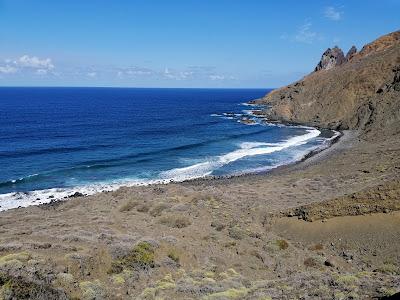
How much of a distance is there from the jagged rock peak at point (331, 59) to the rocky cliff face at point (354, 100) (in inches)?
1635

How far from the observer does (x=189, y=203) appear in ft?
106

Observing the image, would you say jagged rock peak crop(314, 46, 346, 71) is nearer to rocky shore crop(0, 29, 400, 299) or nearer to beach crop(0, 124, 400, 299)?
rocky shore crop(0, 29, 400, 299)

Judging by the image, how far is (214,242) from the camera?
974 inches

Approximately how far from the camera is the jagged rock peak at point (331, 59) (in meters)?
153

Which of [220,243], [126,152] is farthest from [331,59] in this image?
[220,243]

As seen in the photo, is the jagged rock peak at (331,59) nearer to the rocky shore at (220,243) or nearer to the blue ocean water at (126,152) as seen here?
the blue ocean water at (126,152)

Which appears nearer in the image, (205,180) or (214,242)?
(214,242)

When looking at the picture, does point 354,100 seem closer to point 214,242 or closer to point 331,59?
point 331,59

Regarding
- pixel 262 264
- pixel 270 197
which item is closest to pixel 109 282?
pixel 262 264

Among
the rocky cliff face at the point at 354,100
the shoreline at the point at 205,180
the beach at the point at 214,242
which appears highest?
the rocky cliff face at the point at 354,100

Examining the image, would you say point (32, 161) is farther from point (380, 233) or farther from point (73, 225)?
point (380, 233)

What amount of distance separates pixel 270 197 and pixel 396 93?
58431mm

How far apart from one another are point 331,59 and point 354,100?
2624 inches

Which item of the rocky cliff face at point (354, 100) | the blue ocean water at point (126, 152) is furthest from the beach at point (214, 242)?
the rocky cliff face at point (354, 100)
